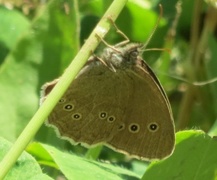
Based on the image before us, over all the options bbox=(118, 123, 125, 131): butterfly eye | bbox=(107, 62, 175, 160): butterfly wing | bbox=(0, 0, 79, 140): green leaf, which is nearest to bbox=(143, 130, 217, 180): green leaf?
bbox=(107, 62, 175, 160): butterfly wing

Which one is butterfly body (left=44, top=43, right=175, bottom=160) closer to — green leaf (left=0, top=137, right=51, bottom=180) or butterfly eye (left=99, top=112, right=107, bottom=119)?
butterfly eye (left=99, top=112, right=107, bottom=119)

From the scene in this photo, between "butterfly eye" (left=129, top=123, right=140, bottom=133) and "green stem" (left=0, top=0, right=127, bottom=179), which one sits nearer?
"green stem" (left=0, top=0, right=127, bottom=179)

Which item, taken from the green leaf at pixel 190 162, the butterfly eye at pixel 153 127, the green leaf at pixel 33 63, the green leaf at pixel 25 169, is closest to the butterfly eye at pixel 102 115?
the butterfly eye at pixel 153 127

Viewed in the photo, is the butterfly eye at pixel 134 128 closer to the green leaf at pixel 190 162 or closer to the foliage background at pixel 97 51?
the foliage background at pixel 97 51

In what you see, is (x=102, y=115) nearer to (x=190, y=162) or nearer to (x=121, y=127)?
(x=121, y=127)

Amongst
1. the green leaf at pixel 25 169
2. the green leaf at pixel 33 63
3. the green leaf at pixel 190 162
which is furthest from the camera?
the green leaf at pixel 33 63

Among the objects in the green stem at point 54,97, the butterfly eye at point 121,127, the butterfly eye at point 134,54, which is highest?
the green stem at point 54,97

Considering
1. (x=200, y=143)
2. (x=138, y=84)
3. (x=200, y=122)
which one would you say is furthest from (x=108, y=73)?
(x=200, y=122)
